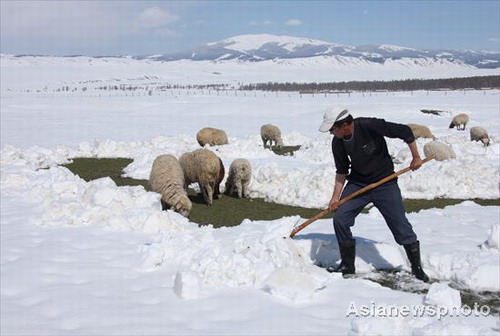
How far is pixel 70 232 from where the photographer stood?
701 cm

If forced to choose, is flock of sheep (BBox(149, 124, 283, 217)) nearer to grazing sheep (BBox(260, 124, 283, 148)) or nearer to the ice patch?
the ice patch

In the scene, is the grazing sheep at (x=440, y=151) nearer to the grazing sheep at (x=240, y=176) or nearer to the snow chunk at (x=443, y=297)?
the grazing sheep at (x=240, y=176)

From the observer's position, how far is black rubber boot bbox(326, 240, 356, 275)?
16.6ft

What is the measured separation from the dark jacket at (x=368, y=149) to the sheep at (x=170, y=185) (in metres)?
4.10

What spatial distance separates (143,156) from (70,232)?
7.61m

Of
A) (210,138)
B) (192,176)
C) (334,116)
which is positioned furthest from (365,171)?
(210,138)

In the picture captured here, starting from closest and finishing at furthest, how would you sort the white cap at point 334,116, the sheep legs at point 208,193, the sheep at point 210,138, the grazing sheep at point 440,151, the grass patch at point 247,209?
the white cap at point 334,116 → the grass patch at point 247,209 → the sheep legs at point 208,193 → the grazing sheep at point 440,151 → the sheep at point 210,138

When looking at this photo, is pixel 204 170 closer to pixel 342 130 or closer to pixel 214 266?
pixel 214 266

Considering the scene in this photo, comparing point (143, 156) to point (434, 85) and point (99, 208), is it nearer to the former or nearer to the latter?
point (99, 208)

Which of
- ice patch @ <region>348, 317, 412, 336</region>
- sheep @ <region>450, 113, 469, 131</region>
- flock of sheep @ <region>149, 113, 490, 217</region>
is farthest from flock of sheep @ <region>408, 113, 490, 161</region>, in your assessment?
flock of sheep @ <region>149, 113, 490, 217</region>

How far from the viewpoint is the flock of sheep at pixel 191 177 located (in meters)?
8.66

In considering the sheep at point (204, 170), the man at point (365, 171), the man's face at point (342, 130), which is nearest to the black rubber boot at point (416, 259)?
the man at point (365, 171)

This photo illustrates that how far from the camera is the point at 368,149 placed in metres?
4.77

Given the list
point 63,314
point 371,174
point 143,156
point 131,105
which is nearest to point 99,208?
point 63,314
